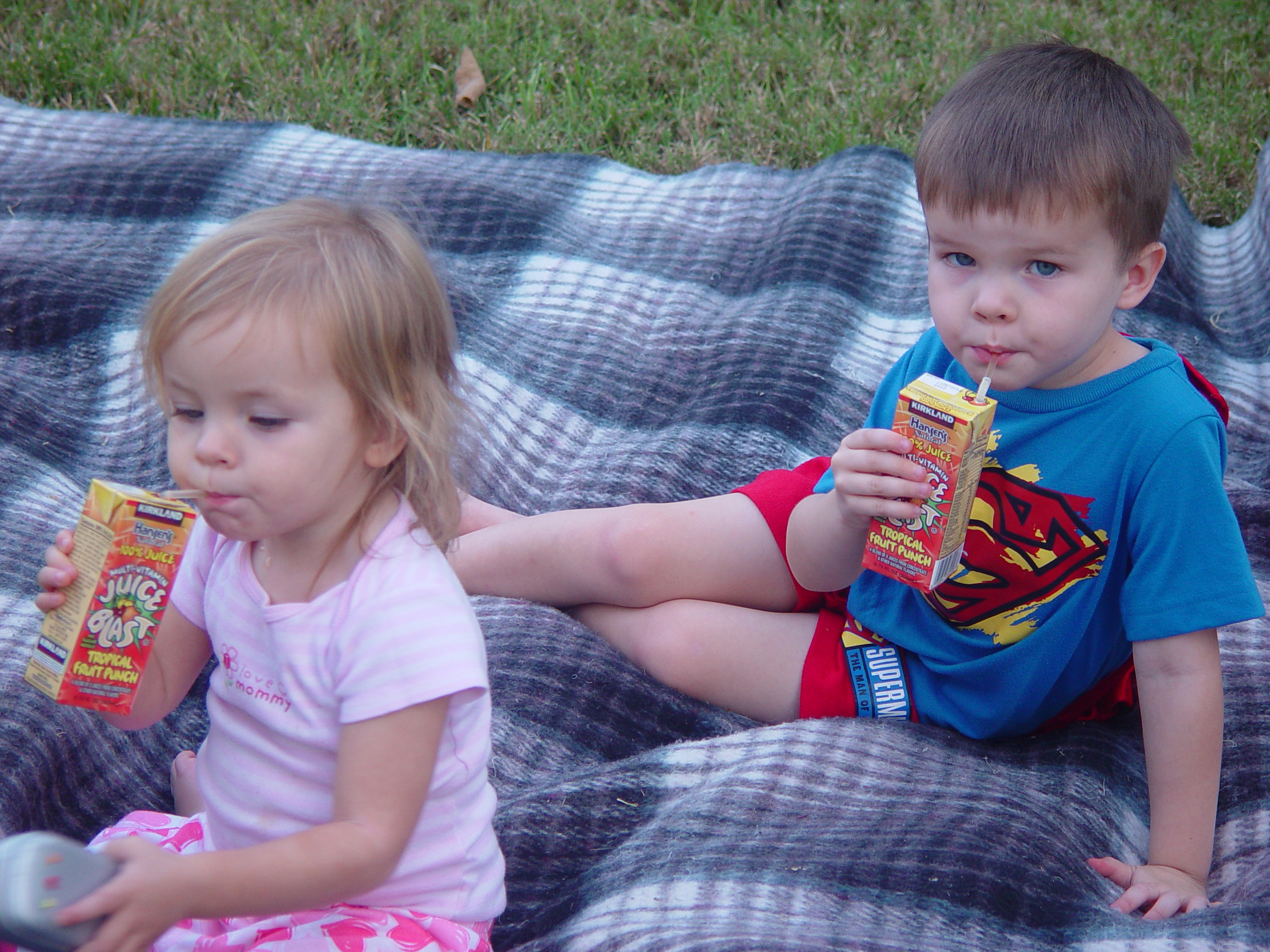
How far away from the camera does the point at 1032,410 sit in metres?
1.62

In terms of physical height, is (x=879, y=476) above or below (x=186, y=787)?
above

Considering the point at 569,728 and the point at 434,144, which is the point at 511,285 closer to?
the point at 434,144

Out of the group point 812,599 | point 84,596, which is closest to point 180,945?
point 84,596

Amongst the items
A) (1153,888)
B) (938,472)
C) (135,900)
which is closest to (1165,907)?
(1153,888)

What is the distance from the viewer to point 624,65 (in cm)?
366

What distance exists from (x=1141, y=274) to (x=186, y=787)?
4.52 feet

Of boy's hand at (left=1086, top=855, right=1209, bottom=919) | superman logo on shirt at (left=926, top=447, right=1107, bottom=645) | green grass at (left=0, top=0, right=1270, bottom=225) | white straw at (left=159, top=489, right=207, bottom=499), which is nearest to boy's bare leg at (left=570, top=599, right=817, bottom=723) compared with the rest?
superman logo on shirt at (left=926, top=447, right=1107, bottom=645)

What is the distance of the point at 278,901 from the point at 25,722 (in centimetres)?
71

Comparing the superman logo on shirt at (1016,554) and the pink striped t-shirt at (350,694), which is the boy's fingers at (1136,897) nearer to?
the superman logo on shirt at (1016,554)

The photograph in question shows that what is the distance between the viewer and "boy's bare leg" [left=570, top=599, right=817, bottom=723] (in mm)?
1815

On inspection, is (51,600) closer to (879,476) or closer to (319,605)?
(319,605)

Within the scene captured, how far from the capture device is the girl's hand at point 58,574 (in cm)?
115

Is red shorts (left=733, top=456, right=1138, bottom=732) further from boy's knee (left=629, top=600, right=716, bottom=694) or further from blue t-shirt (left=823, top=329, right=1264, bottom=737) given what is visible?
boy's knee (left=629, top=600, right=716, bottom=694)

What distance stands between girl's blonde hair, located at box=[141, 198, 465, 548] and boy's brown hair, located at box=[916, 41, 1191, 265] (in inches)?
26.3
